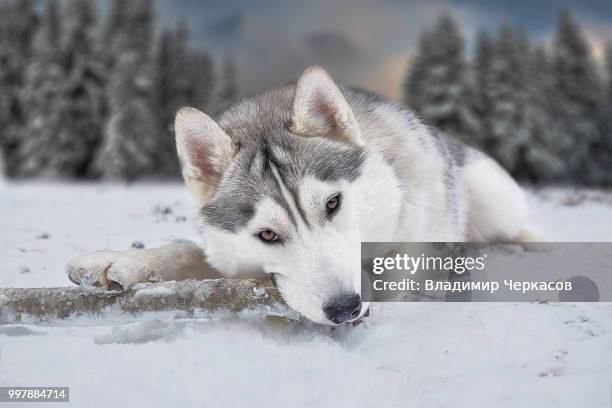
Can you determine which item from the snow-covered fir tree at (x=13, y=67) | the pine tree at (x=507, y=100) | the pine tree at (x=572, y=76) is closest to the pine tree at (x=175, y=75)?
the snow-covered fir tree at (x=13, y=67)

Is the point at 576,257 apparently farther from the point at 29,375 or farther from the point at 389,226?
the point at 29,375

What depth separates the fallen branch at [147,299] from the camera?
3.43 m

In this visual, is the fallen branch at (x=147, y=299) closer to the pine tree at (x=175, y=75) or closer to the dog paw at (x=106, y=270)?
the dog paw at (x=106, y=270)

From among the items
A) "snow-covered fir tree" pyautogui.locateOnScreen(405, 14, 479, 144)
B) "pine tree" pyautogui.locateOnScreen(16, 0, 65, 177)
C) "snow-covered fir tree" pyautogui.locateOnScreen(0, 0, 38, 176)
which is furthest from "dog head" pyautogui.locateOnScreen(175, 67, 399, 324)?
"snow-covered fir tree" pyautogui.locateOnScreen(0, 0, 38, 176)

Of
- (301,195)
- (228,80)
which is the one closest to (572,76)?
(228,80)

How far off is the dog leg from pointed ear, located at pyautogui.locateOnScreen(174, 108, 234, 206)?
1.47 ft

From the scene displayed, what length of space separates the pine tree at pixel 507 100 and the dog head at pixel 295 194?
31.6 m

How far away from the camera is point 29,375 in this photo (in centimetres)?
315

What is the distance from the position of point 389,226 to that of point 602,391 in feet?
5.59

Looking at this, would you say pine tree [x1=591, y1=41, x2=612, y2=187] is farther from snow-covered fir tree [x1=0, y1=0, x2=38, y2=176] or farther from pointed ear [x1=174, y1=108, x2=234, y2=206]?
snow-covered fir tree [x1=0, y1=0, x2=38, y2=176]

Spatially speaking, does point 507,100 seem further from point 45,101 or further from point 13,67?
point 13,67

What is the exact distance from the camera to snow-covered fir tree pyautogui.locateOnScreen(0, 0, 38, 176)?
36.8m

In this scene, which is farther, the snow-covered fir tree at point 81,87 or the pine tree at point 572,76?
the pine tree at point 572,76

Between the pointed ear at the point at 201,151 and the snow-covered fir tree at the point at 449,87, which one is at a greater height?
the snow-covered fir tree at the point at 449,87
